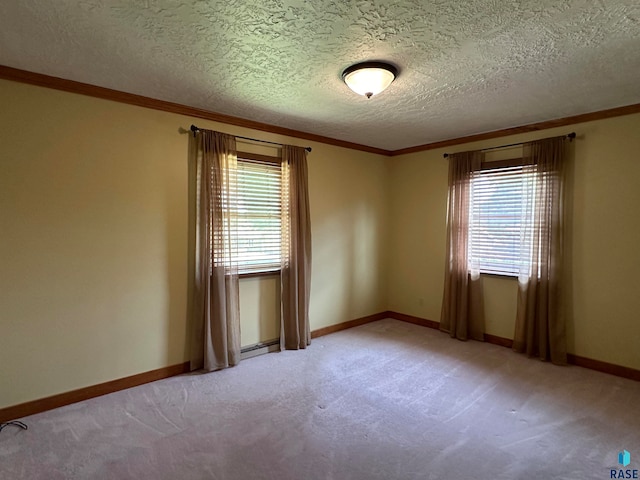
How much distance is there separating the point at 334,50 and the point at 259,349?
3035mm

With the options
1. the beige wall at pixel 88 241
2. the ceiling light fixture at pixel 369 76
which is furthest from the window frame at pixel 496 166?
the beige wall at pixel 88 241

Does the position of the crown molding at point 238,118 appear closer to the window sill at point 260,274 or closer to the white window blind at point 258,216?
the white window blind at point 258,216

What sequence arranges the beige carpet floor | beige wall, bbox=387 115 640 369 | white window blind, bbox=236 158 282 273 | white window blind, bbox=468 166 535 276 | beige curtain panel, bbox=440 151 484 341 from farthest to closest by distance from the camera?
beige curtain panel, bbox=440 151 484 341
white window blind, bbox=468 166 535 276
white window blind, bbox=236 158 282 273
beige wall, bbox=387 115 640 369
the beige carpet floor

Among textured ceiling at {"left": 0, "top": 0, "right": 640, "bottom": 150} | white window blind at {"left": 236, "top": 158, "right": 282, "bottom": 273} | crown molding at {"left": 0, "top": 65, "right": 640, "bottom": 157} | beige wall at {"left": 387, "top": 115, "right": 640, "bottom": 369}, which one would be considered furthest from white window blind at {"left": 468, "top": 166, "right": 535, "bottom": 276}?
→ white window blind at {"left": 236, "top": 158, "right": 282, "bottom": 273}

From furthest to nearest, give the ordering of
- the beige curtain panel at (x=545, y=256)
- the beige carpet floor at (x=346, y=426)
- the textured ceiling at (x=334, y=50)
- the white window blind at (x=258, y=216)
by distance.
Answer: the white window blind at (x=258, y=216) < the beige curtain panel at (x=545, y=256) < the beige carpet floor at (x=346, y=426) < the textured ceiling at (x=334, y=50)

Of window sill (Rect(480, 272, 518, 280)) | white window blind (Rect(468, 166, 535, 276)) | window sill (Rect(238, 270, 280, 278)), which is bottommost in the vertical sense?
window sill (Rect(480, 272, 518, 280))

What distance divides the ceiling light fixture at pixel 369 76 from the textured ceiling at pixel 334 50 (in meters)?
0.07

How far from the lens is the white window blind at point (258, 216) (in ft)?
12.1

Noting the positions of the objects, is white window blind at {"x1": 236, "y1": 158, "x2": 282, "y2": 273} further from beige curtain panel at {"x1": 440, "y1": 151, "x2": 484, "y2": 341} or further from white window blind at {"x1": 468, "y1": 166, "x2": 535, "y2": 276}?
white window blind at {"x1": 468, "y1": 166, "x2": 535, "y2": 276}

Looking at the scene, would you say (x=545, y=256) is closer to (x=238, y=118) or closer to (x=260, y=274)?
(x=260, y=274)

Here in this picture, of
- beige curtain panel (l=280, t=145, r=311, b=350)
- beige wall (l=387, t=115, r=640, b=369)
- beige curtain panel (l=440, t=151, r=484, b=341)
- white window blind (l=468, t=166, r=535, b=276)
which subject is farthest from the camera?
beige curtain panel (l=440, t=151, r=484, b=341)

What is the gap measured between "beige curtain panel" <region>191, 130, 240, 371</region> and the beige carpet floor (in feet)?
0.90

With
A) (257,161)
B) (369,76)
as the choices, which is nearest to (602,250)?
(369,76)

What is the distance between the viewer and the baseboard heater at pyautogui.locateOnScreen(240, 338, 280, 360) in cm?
371
